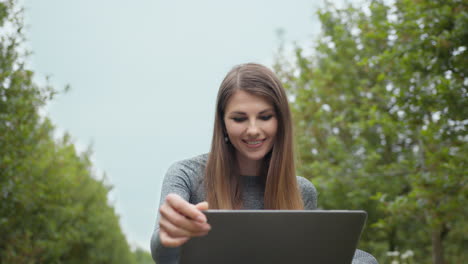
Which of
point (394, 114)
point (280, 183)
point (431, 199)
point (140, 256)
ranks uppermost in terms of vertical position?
point (394, 114)

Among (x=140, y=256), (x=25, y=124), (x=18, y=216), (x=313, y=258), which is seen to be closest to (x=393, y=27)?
(x=313, y=258)

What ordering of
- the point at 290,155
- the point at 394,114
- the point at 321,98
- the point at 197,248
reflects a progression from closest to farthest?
1. the point at 197,248
2. the point at 290,155
3. the point at 394,114
4. the point at 321,98

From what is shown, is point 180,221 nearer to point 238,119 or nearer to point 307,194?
point 238,119

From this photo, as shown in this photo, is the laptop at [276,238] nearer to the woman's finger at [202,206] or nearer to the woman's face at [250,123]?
the woman's finger at [202,206]

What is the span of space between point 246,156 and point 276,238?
32.6 inches

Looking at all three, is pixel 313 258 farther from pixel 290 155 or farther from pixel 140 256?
pixel 140 256

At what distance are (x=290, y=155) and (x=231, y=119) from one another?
35 centimetres

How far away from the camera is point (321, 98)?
12.9 metres

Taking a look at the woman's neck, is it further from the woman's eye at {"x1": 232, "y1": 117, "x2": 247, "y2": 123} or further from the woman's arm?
the woman's arm

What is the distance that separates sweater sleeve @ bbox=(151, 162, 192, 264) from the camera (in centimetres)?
175

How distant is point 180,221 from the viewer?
1397 millimetres

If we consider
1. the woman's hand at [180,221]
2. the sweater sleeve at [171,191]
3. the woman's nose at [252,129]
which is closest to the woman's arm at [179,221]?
the woman's hand at [180,221]

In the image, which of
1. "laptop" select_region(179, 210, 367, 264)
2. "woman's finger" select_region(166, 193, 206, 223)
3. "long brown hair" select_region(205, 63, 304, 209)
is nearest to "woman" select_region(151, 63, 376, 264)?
"long brown hair" select_region(205, 63, 304, 209)

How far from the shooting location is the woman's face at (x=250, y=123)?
222 cm
